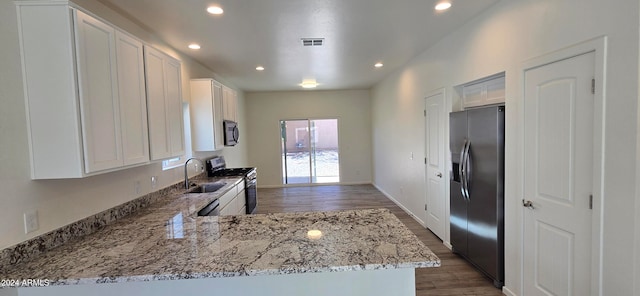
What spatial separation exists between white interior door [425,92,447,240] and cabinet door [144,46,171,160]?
325 centimetres

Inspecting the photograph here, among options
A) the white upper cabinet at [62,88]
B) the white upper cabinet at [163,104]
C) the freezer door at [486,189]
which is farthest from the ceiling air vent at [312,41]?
the white upper cabinet at [62,88]

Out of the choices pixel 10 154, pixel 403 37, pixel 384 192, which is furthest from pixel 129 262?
pixel 384 192

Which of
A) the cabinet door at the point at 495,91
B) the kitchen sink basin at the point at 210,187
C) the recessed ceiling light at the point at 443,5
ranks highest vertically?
the recessed ceiling light at the point at 443,5

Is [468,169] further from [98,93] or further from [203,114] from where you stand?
[203,114]

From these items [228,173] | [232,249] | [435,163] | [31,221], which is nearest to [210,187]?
[228,173]

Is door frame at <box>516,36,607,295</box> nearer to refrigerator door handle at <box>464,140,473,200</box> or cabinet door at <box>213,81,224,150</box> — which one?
refrigerator door handle at <box>464,140,473,200</box>

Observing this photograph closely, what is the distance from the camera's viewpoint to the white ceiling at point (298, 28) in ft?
8.71

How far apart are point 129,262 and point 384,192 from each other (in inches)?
246

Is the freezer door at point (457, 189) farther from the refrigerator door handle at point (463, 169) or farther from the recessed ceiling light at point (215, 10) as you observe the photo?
the recessed ceiling light at point (215, 10)

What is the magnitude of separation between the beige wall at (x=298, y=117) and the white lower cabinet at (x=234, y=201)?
370cm

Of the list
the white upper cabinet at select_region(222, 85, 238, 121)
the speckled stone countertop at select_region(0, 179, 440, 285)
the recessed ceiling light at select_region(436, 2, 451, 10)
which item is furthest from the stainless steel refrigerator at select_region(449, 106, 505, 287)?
the white upper cabinet at select_region(222, 85, 238, 121)

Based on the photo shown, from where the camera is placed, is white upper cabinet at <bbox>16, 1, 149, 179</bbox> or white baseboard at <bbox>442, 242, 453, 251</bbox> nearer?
white upper cabinet at <bbox>16, 1, 149, 179</bbox>

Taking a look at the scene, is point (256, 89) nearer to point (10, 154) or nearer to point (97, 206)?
point (97, 206)

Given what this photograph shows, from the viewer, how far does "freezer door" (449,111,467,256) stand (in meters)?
3.33
